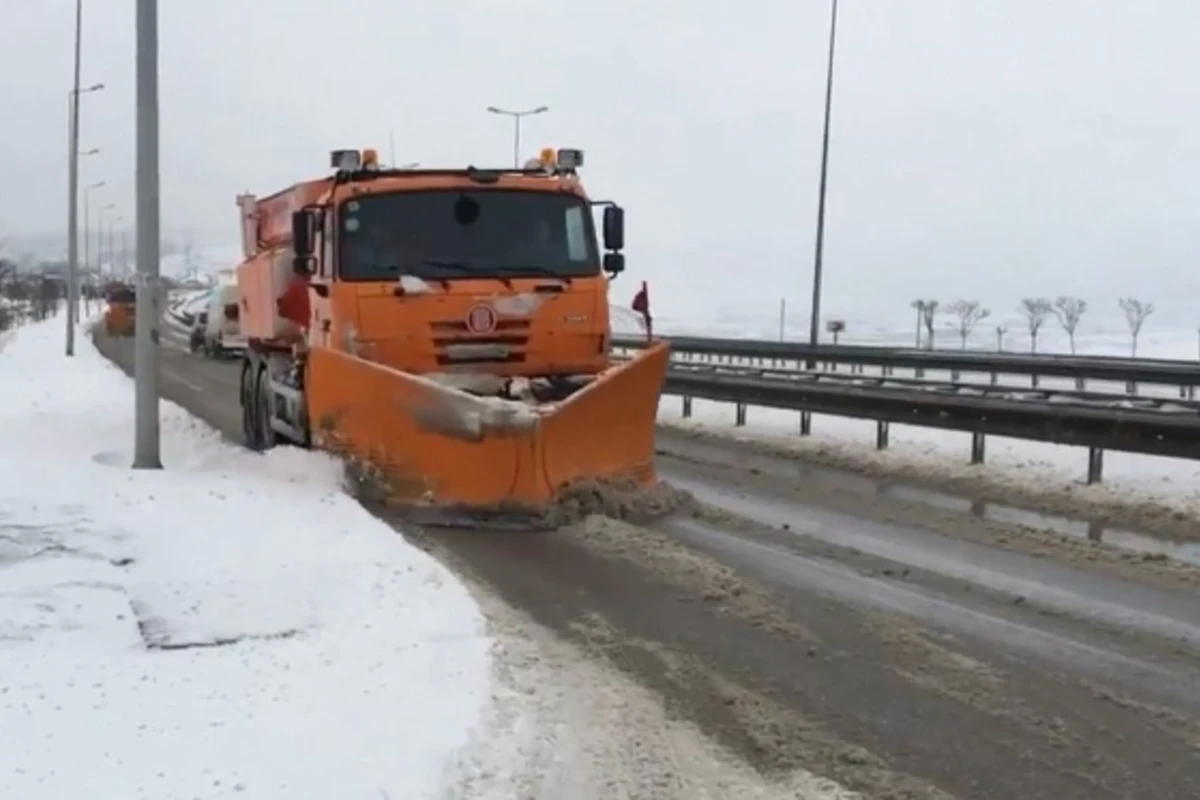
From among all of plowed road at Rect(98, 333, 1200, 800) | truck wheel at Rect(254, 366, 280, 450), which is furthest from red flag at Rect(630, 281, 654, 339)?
truck wheel at Rect(254, 366, 280, 450)

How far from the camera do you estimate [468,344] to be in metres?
11.0

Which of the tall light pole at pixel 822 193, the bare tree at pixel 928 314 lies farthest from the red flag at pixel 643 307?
the bare tree at pixel 928 314

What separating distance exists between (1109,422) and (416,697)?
25.2 ft

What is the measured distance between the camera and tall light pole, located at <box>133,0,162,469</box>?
38.9 ft

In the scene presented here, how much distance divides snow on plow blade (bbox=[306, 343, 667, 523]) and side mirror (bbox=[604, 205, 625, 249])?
176 cm

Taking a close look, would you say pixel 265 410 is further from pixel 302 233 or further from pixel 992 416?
pixel 992 416

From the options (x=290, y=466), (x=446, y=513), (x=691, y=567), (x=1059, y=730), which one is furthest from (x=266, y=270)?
(x=1059, y=730)

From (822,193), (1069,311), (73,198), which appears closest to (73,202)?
(73,198)

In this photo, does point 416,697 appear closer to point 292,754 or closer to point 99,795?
point 292,754

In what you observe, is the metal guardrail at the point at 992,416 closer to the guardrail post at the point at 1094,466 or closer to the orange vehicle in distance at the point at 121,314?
the guardrail post at the point at 1094,466

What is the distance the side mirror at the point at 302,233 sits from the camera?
455 inches

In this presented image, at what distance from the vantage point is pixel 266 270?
14328 millimetres

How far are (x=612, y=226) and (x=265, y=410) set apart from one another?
15.2ft

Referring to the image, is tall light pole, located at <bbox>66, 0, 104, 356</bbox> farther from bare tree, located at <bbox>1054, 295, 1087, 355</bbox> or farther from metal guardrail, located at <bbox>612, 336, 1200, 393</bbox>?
bare tree, located at <bbox>1054, 295, 1087, 355</bbox>
